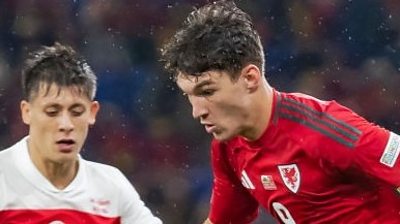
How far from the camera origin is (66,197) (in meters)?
3.43

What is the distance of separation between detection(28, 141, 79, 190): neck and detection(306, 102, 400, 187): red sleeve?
3.10 ft

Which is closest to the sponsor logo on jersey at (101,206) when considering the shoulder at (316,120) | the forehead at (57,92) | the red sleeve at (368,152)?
the forehead at (57,92)

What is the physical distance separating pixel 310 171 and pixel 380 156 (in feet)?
0.82

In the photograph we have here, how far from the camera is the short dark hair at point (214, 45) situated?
10.0 feet

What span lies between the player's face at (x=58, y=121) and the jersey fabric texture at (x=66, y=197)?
75 millimetres

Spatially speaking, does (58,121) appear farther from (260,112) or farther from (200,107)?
(260,112)

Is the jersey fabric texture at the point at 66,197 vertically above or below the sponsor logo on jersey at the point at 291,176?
above

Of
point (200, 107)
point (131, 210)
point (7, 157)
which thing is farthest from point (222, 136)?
point (7, 157)

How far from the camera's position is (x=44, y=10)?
5.61m

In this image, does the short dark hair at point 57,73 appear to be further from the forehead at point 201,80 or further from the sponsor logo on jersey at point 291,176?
the sponsor logo on jersey at point 291,176

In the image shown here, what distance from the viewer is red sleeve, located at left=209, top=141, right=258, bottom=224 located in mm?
3429

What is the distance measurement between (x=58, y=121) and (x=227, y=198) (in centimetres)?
65

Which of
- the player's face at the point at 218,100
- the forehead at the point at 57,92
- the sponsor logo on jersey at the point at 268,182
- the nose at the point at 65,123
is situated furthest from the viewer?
the forehead at the point at 57,92

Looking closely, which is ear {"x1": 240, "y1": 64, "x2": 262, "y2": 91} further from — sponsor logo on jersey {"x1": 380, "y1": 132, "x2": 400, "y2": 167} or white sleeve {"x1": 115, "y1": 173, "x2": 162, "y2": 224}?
white sleeve {"x1": 115, "y1": 173, "x2": 162, "y2": 224}
